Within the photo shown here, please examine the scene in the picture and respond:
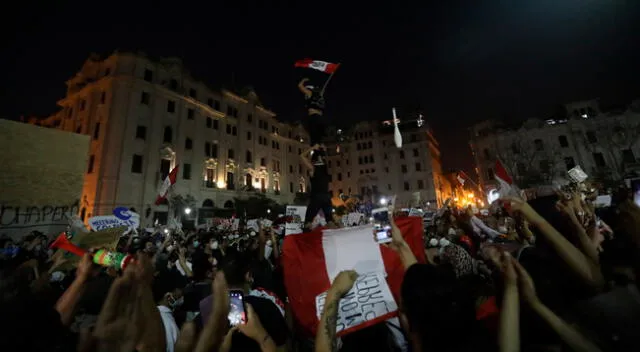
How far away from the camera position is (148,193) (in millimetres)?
31922

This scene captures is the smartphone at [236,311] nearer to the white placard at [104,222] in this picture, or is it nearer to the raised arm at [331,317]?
the raised arm at [331,317]

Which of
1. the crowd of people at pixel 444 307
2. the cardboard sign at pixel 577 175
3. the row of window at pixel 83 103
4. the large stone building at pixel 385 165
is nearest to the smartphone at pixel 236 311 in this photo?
the crowd of people at pixel 444 307

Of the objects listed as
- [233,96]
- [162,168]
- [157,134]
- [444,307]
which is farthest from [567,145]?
[157,134]

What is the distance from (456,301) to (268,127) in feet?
168

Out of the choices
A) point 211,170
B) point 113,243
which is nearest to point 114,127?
point 211,170

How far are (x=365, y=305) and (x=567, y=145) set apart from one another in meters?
53.6

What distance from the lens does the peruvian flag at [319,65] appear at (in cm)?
1298

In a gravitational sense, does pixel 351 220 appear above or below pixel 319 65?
below

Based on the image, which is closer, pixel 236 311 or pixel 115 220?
pixel 236 311

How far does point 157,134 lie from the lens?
34.3 metres

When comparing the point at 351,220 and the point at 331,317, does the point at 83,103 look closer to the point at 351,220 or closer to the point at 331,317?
the point at 351,220

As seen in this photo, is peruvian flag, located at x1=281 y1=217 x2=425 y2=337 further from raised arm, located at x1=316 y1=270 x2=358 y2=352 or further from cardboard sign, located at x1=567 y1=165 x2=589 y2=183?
cardboard sign, located at x1=567 y1=165 x2=589 y2=183

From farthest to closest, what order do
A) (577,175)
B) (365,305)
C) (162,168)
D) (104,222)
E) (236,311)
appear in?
(162,168)
(104,222)
(577,175)
(365,305)
(236,311)

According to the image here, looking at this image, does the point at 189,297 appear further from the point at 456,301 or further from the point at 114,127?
the point at 114,127
